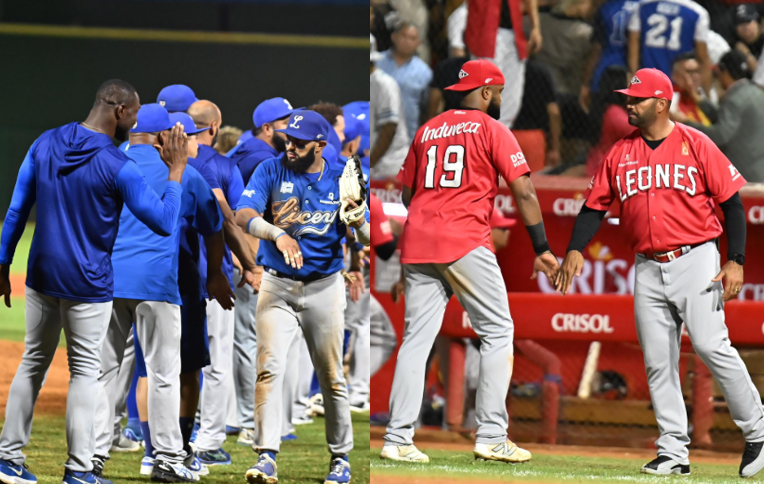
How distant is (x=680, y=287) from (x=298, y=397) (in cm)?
277

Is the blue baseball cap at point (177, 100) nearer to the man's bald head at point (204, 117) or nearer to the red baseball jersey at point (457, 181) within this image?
the man's bald head at point (204, 117)

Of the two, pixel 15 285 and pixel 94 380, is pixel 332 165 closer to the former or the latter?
pixel 94 380

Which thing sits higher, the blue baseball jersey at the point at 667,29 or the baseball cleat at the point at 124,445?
the blue baseball jersey at the point at 667,29

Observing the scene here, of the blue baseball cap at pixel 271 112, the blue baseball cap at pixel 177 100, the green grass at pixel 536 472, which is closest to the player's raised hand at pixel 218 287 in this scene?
the green grass at pixel 536 472

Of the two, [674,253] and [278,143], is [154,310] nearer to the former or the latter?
[278,143]

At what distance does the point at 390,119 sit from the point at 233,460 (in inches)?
104

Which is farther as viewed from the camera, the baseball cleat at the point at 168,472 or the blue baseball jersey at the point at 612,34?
the blue baseball jersey at the point at 612,34

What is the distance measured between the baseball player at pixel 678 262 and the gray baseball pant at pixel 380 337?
6.69ft

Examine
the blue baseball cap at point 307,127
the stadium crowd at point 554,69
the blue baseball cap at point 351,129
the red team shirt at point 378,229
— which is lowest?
the red team shirt at point 378,229

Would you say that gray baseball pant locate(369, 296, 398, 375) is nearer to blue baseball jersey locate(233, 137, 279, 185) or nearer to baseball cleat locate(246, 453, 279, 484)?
blue baseball jersey locate(233, 137, 279, 185)

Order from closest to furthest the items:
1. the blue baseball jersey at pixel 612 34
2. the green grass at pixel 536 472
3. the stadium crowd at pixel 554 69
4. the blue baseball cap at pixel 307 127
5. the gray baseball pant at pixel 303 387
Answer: the green grass at pixel 536 472 → the blue baseball cap at pixel 307 127 → the gray baseball pant at pixel 303 387 → the stadium crowd at pixel 554 69 → the blue baseball jersey at pixel 612 34

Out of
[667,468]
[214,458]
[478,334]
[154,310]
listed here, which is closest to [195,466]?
[214,458]

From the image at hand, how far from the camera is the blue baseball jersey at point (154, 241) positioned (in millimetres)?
4148

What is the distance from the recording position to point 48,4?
665 inches
